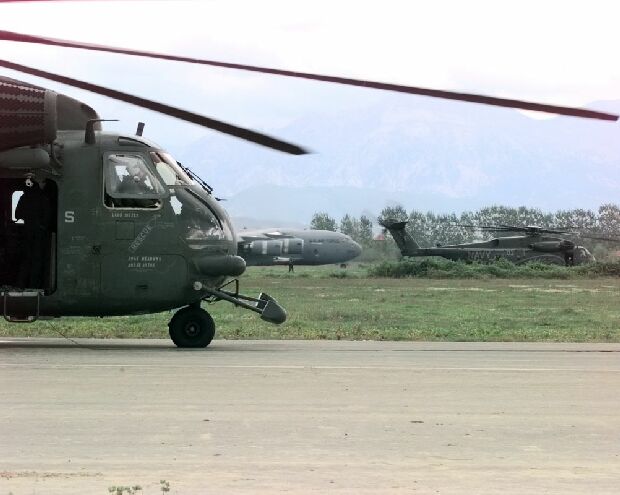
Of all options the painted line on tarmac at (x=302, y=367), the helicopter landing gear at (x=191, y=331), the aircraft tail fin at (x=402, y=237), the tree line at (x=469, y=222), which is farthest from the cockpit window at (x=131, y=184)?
the tree line at (x=469, y=222)

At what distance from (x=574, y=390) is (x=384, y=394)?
6.42 feet

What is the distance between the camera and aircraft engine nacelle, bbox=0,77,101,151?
1396 centimetres

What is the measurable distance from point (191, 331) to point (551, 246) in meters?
59.2

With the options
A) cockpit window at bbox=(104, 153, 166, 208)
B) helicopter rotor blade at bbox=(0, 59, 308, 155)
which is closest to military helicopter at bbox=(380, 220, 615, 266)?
cockpit window at bbox=(104, 153, 166, 208)

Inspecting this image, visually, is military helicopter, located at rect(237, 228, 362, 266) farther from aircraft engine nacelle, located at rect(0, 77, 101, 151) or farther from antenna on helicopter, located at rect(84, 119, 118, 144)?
aircraft engine nacelle, located at rect(0, 77, 101, 151)

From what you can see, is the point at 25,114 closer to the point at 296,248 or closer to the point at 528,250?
the point at 528,250

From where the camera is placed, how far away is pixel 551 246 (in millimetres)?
72562

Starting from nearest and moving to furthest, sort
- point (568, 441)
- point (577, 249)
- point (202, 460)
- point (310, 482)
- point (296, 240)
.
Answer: point (310, 482), point (202, 460), point (568, 441), point (577, 249), point (296, 240)

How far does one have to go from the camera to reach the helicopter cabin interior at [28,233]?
15523 millimetres

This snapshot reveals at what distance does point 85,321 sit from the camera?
2356cm

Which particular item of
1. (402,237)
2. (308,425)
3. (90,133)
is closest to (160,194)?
(90,133)

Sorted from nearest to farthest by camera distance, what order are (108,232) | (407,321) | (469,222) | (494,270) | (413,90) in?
(413,90) < (108,232) < (407,321) < (494,270) < (469,222)

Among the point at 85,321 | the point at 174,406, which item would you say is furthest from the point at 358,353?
the point at 85,321

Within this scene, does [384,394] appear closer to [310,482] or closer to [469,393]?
[469,393]
